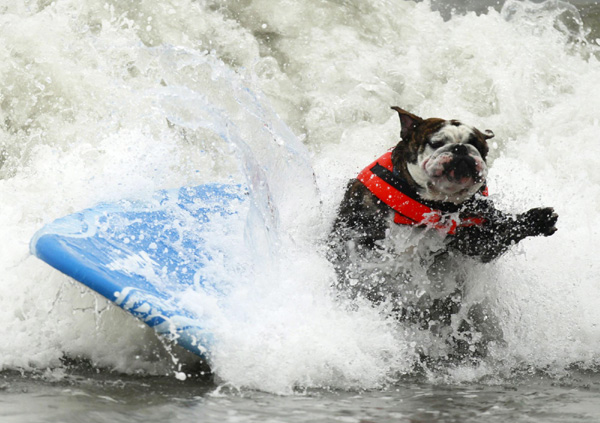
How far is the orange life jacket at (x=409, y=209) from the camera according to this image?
3.79 m

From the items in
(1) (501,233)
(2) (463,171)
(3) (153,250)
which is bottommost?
(3) (153,250)

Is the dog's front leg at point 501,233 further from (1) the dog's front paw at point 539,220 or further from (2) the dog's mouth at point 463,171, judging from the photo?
Answer: (2) the dog's mouth at point 463,171

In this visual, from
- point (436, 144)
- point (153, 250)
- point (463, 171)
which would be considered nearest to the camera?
point (463, 171)

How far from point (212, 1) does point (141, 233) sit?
4770 mm

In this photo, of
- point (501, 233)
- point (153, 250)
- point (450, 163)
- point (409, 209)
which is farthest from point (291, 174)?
point (501, 233)

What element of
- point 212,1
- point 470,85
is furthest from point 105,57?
point 470,85

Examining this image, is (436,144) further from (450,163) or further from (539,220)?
(539,220)

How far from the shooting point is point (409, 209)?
12.5ft

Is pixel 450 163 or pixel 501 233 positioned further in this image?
pixel 501 233

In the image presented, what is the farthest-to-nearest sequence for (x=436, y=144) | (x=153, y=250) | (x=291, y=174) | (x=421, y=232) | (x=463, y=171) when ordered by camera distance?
(x=291, y=174), (x=421, y=232), (x=153, y=250), (x=436, y=144), (x=463, y=171)

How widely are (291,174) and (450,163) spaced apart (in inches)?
41.4

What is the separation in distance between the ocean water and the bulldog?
0.15 meters

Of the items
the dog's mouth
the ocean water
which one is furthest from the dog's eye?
the ocean water

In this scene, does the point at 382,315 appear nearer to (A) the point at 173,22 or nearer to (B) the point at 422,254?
(B) the point at 422,254
